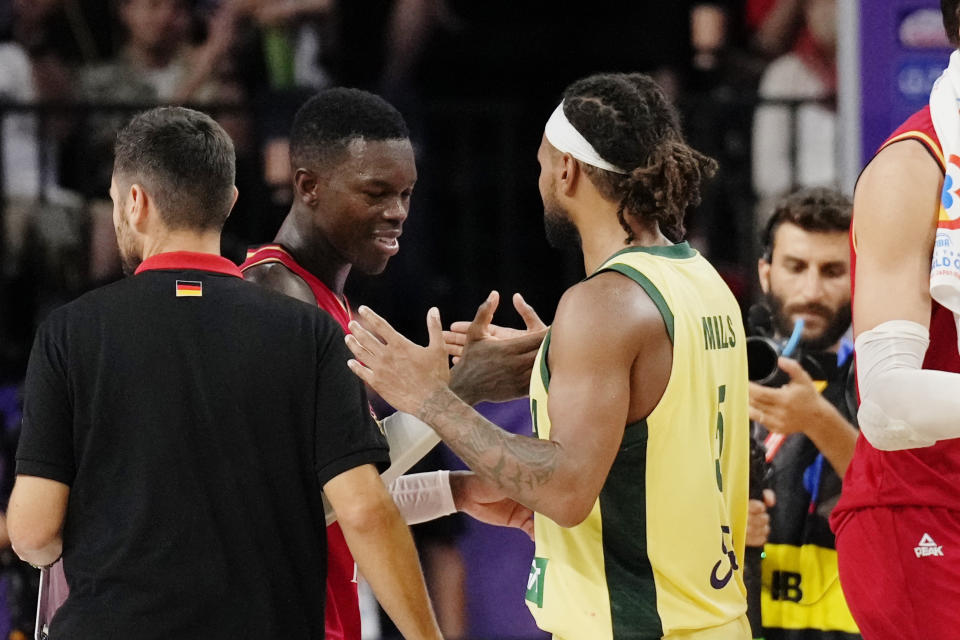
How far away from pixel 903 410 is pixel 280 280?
1506 millimetres

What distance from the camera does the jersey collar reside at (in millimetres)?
2711

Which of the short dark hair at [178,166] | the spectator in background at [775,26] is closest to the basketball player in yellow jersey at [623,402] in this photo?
the short dark hair at [178,166]

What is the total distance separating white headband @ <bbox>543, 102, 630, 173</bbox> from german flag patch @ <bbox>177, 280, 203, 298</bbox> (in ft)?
2.65

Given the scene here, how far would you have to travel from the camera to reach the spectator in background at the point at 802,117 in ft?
22.1

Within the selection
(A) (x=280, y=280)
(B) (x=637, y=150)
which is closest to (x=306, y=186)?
(A) (x=280, y=280)

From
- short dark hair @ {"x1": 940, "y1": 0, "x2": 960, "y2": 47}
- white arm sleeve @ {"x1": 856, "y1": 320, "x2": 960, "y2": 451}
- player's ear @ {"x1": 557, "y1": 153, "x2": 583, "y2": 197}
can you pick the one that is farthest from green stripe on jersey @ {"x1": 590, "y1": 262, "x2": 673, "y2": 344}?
short dark hair @ {"x1": 940, "y1": 0, "x2": 960, "y2": 47}

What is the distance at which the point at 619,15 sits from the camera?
7371 mm

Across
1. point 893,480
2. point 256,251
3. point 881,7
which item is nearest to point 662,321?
point 893,480

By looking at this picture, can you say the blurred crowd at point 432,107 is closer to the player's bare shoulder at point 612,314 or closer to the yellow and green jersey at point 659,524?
the yellow and green jersey at point 659,524

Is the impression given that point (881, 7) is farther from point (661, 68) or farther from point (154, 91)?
point (154, 91)

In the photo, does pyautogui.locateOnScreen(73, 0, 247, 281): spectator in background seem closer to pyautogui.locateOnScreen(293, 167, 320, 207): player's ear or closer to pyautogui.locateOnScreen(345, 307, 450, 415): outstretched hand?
pyautogui.locateOnScreen(293, 167, 320, 207): player's ear

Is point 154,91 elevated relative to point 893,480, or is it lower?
elevated

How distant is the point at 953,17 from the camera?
279 cm

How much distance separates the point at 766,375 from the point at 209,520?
1750 mm
